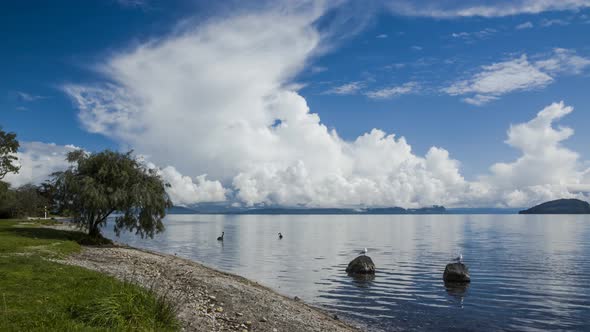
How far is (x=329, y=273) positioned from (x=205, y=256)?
2500 cm

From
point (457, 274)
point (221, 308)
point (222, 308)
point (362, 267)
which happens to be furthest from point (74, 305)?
point (457, 274)

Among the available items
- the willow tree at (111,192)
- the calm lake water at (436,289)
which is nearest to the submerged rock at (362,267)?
the calm lake water at (436,289)

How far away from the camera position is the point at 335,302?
108 feet

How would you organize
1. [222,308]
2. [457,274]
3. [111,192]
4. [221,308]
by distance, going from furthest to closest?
1. [111,192]
2. [457,274]
3. [222,308]
4. [221,308]

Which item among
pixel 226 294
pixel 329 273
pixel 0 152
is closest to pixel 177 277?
pixel 226 294

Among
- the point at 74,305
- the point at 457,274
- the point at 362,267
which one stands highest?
the point at 74,305

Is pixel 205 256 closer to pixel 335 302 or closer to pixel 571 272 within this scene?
pixel 335 302

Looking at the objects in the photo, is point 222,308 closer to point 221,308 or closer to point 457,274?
point 221,308

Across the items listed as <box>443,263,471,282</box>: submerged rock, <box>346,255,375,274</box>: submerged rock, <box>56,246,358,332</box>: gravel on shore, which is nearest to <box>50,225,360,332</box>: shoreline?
<box>56,246,358,332</box>: gravel on shore

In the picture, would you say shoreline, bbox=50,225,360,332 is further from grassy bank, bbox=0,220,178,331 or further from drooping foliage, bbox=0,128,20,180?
drooping foliage, bbox=0,128,20,180

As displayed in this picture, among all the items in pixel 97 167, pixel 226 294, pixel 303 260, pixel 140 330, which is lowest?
pixel 303 260

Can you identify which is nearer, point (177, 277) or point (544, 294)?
point (177, 277)

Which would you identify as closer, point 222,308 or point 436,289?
point 222,308

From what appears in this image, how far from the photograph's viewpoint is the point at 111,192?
46281mm
